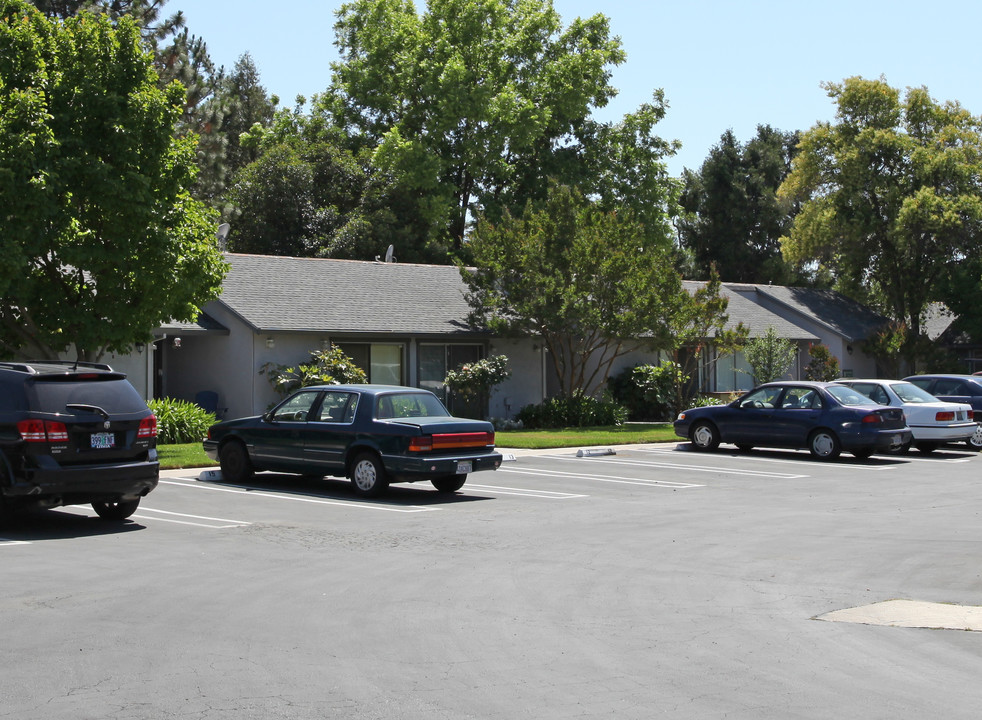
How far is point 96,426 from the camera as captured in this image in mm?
12633

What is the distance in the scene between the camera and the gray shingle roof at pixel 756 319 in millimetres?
40594

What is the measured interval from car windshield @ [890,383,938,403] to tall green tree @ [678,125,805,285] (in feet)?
140

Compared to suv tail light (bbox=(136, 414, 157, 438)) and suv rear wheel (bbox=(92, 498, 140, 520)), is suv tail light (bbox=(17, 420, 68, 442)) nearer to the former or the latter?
suv tail light (bbox=(136, 414, 157, 438))

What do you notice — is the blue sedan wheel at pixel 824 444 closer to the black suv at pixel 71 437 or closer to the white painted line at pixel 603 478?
the white painted line at pixel 603 478

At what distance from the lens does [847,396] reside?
2266 cm

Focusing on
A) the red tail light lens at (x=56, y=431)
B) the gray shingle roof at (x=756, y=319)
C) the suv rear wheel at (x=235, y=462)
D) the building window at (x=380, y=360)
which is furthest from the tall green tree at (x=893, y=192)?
the red tail light lens at (x=56, y=431)

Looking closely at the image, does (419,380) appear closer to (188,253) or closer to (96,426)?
(188,253)

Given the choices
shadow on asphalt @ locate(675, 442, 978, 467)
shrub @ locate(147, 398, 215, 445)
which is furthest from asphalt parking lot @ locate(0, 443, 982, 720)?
shrub @ locate(147, 398, 215, 445)

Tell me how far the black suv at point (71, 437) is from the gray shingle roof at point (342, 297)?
46.2ft

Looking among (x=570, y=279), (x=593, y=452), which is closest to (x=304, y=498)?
(x=593, y=452)

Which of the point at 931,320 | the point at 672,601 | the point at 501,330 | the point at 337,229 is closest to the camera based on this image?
the point at 672,601

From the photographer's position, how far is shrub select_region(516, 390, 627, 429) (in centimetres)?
3105

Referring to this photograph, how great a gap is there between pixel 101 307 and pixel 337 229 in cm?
2707

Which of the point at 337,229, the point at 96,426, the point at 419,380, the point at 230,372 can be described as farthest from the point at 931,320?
the point at 96,426
